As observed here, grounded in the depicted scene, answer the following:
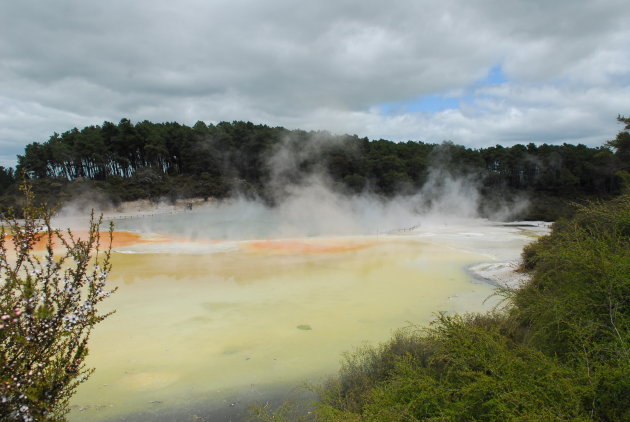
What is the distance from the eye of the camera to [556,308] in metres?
4.01

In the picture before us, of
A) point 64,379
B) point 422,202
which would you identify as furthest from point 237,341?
point 422,202

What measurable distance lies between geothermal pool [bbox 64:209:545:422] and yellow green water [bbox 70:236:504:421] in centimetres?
3

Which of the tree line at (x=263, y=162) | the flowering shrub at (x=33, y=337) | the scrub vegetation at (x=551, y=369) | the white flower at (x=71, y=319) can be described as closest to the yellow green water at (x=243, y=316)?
the scrub vegetation at (x=551, y=369)

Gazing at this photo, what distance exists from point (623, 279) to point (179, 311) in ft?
31.0

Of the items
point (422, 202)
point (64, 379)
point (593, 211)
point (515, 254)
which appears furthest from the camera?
point (422, 202)

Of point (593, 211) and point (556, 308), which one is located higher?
point (593, 211)

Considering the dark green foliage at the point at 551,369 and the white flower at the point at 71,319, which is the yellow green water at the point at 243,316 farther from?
the white flower at the point at 71,319

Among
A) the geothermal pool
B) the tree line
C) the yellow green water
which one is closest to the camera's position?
the geothermal pool

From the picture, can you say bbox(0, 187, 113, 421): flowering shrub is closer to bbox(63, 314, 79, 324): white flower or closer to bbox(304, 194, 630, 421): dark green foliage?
bbox(63, 314, 79, 324): white flower

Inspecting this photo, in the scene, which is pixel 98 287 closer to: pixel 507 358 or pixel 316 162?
pixel 507 358

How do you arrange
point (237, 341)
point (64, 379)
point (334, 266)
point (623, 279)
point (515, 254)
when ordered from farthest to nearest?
point (515, 254) → point (334, 266) → point (237, 341) → point (623, 279) → point (64, 379)

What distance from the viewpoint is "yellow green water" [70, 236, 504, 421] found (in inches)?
269

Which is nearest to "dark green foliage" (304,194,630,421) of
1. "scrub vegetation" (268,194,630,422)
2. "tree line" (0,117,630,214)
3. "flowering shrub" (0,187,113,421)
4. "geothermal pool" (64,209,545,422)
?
"scrub vegetation" (268,194,630,422)

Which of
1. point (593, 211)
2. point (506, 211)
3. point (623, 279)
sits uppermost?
point (593, 211)
